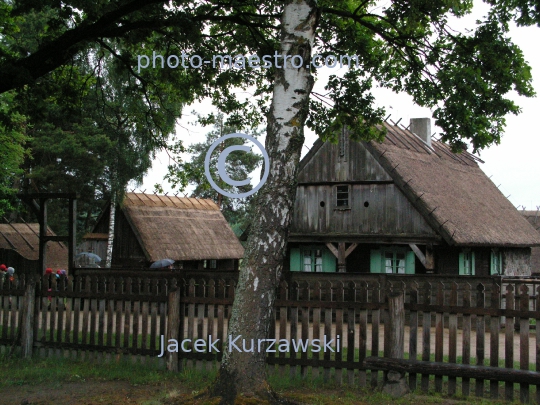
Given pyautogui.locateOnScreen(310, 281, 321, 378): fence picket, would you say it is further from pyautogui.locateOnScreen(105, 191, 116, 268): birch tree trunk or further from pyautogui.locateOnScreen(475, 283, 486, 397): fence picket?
pyautogui.locateOnScreen(105, 191, 116, 268): birch tree trunk

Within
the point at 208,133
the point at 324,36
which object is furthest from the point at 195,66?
the point at 208,133

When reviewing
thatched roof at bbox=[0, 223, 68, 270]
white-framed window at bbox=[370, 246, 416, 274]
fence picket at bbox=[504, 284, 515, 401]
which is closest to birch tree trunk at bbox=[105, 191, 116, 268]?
thatched roof at bbox=[0, 223, 68, 270]

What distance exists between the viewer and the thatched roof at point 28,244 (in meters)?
32.8

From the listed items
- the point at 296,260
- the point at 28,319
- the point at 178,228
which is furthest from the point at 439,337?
the point at 178,228

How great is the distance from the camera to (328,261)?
2520cm

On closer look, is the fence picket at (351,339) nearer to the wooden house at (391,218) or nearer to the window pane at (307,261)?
the wooden house at (391,218)

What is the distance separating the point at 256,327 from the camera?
683 centimetres

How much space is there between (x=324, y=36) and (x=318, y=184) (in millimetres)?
11998

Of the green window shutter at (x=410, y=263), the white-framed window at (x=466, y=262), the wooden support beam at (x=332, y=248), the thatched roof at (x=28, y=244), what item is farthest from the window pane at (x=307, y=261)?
the thatched roof at (x=28, y=244)

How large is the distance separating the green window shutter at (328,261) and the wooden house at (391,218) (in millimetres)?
39

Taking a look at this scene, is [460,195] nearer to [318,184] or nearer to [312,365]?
[318,184]

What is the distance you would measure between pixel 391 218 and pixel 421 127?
8927 millimetres

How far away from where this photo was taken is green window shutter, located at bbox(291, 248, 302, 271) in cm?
2564

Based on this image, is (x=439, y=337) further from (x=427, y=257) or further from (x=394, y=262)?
(x=394, y=262)
